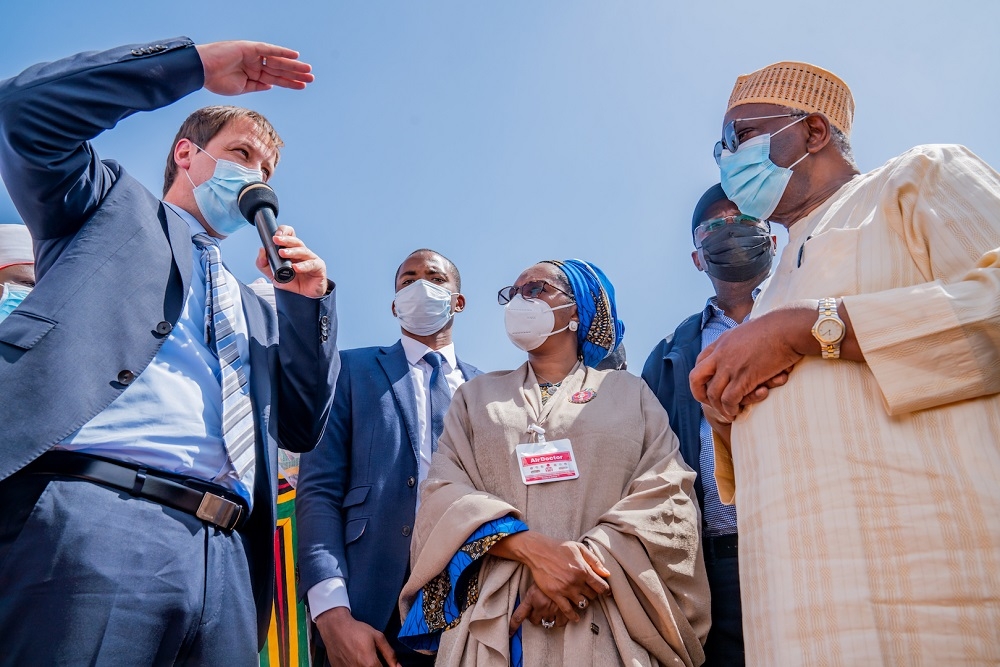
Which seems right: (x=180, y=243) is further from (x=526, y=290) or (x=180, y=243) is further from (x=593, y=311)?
(x=593, y=311)


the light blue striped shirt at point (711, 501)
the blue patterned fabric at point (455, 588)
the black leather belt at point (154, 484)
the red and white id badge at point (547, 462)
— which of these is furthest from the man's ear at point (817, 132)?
the black leather belt at point (154, 484)

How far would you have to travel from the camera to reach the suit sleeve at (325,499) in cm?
382

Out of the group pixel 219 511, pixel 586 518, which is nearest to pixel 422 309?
pixel 586 518

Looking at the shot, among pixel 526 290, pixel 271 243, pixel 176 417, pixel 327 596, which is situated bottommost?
pixel 327 596

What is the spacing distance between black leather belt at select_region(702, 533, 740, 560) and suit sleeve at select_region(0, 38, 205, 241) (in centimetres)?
273

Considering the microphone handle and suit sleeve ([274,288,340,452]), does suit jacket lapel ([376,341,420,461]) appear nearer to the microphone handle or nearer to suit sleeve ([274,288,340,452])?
suit sleeve ([274,288,340,452])

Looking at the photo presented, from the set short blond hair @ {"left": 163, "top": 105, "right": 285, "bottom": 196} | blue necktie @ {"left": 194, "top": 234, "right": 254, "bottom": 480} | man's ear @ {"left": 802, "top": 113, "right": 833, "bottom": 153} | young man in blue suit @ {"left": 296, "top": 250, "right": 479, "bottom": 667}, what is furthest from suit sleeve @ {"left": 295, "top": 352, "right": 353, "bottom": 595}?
man's ear @ {"left": 802, "top": 113, "right": 833, "bottom": 153}

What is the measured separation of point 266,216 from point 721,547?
7.57 feet

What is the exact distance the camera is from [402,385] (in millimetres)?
4477

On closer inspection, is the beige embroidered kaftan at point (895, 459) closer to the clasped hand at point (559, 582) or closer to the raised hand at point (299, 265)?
the clasped hand at point (559, 582)

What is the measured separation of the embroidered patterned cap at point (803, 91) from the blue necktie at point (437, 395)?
2094 millimetres

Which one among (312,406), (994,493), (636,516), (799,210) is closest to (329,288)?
(312,406)

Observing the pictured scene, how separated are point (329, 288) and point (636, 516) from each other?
1.48 meters

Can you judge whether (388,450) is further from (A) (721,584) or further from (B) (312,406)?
(A) (721,584)
